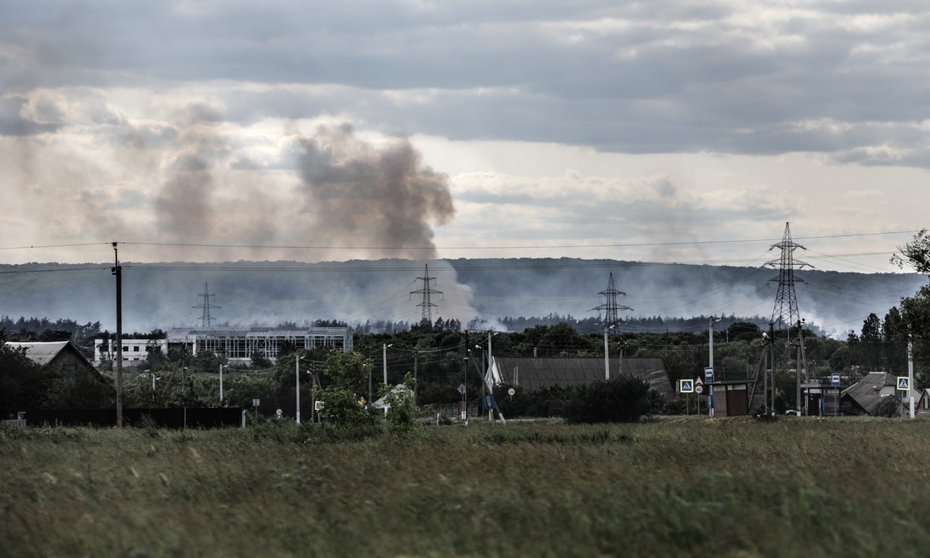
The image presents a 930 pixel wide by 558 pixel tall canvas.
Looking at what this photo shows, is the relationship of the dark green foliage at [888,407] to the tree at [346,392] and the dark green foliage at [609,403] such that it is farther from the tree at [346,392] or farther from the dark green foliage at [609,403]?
the tree at [346,392]

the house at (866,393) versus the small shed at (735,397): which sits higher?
the small shed at (735,397)

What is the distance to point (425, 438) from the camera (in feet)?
111

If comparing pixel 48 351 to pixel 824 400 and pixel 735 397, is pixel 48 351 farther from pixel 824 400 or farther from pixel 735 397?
pixel 824 400

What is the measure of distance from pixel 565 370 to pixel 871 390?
99.7ft

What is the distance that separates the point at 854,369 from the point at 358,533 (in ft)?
420

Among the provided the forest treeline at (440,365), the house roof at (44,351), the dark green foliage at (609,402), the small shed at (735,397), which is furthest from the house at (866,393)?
the house roof at (44,351)

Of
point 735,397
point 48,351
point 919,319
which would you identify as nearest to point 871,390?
point 735,397

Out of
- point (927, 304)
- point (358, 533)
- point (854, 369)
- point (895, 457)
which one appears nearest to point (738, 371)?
point (854, 369)

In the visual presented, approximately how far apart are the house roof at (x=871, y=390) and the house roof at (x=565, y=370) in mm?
17890

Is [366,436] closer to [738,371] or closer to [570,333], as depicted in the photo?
[738,371]

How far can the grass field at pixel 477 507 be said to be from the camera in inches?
453

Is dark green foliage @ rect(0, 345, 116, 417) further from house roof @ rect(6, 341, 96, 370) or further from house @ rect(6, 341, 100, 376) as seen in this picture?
house roof @ rect(6, 341, 96, 370)

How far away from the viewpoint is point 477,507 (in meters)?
13.6

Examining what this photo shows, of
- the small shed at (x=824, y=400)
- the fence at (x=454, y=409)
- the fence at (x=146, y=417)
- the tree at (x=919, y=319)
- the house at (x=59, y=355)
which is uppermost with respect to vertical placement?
the tree at (x=919, y=319)
